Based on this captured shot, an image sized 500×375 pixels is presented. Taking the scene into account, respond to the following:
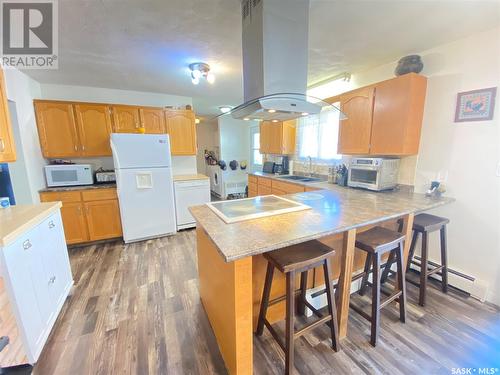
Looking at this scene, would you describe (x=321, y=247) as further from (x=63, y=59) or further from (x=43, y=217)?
(x=63, y=59)

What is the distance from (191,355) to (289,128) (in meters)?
3.49

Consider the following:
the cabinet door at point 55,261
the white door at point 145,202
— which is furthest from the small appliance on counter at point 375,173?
the cabinet door at point 55,261

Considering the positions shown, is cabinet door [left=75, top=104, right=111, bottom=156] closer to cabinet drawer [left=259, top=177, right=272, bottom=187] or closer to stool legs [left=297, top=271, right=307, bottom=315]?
cabinet drawer [left=259, top=177, right=272, bottom=187]

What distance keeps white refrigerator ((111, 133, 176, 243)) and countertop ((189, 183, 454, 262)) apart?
1.79 metres

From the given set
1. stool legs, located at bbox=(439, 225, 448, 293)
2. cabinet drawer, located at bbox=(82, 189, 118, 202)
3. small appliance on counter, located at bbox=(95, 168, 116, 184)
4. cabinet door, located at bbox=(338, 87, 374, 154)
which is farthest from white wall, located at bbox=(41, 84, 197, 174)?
stool legs, located at bbox=(439, 225, 448, 293)

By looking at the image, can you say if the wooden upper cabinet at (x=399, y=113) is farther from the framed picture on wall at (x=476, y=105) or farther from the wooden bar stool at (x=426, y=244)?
the wooden bar stool at (x=426, y=244)

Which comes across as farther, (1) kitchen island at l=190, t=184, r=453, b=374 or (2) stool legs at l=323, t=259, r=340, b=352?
(2) stool legs at l=323, t=259, r=340, b=352

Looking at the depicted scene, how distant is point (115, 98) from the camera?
356cm

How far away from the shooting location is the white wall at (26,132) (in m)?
2.57

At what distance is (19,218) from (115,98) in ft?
8.80

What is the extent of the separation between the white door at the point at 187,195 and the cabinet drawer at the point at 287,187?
1.21 meters

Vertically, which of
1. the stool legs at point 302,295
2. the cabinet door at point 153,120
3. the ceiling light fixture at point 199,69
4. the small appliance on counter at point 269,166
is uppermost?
the ceiling light fixture at point 199,69

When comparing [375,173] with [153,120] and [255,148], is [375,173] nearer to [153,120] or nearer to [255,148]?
[153,120]

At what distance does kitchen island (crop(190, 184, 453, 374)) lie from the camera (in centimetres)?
117
